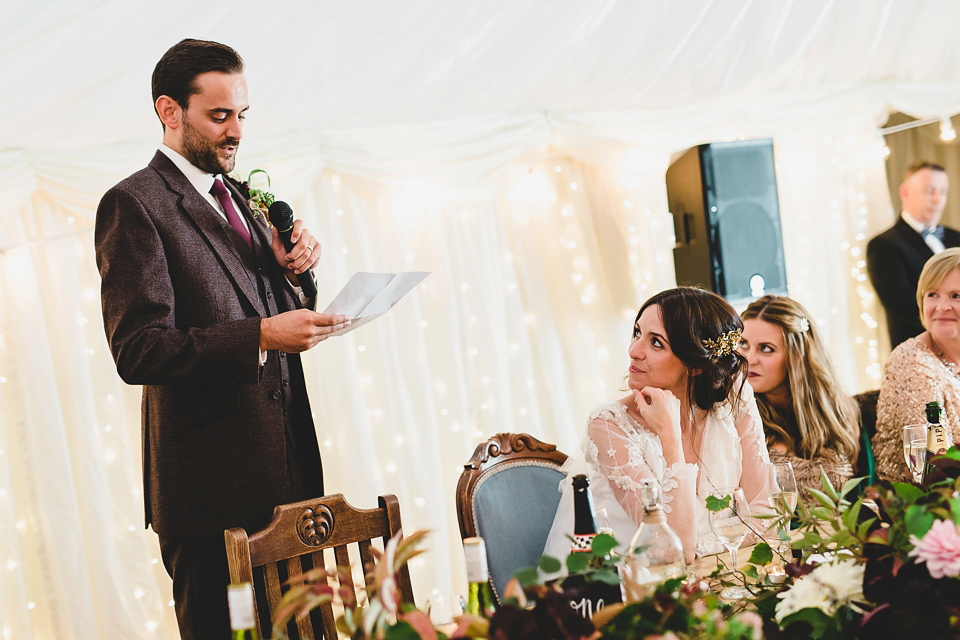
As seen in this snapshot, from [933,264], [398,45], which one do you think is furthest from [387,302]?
[933,264]

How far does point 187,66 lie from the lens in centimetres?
196

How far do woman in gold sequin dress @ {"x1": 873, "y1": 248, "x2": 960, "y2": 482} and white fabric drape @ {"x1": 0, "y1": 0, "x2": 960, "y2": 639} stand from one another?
129 cm

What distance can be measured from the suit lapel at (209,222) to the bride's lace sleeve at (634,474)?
0.94m

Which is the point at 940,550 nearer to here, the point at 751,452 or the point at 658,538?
the point at 658,538

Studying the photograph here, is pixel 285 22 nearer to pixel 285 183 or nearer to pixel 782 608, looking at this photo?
pixel 285 183

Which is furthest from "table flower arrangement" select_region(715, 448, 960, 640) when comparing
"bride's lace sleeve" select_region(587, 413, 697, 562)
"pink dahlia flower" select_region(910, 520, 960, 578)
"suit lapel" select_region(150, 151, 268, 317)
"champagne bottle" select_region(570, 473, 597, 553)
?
"suit lapel" select_region(150, 151, 268, 317)

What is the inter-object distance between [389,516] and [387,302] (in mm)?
481

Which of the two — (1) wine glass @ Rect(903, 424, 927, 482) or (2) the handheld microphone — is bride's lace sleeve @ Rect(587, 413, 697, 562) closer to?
(1) wine glass @ Rect(903, 424, 927, 482)

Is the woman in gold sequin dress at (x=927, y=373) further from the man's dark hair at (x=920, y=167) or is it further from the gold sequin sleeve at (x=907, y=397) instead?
the man's dark hair at (x=920, y=167)

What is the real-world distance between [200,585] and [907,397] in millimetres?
2416

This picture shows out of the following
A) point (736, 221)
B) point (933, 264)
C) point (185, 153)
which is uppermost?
point (185, 153)

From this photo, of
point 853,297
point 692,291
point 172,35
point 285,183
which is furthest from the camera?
point 853,297

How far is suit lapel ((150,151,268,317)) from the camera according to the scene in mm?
2010

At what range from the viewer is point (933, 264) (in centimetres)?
321
